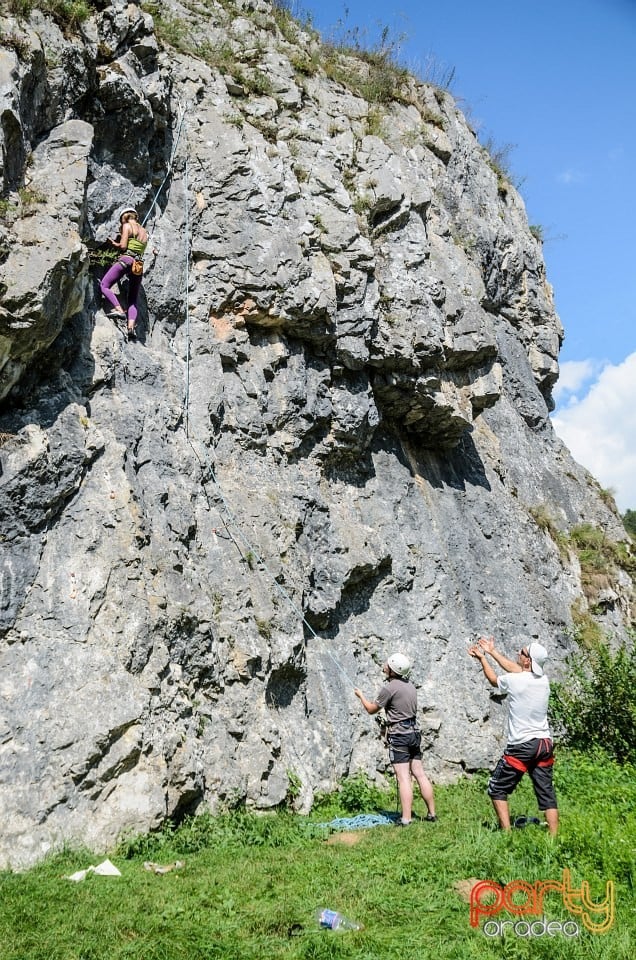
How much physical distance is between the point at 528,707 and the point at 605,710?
5027 mm

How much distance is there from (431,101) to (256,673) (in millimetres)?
14773

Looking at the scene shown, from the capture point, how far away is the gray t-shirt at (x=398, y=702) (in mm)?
8414

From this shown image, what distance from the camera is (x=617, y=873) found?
18.7 feet

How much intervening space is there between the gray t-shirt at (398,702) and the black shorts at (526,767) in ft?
4.51

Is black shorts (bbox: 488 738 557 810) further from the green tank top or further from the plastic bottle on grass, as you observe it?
the green tank top

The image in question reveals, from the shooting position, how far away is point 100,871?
5.99 meters

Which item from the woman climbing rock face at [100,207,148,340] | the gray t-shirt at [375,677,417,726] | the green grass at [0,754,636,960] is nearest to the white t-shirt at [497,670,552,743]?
the green grass at [0,754,636,960]

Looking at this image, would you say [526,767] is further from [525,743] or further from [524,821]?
[524,821]

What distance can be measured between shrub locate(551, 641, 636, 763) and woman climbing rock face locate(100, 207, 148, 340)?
8.79m

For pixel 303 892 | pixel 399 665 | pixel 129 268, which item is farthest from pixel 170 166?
pixel 303 892

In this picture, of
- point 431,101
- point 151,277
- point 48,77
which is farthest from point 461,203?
point 48,77

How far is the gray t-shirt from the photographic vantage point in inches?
331

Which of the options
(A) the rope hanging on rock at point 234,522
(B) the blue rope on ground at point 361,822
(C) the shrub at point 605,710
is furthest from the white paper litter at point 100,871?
(C) the shrub at point 605,710

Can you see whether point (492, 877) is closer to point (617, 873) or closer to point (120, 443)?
point (617, 873)
